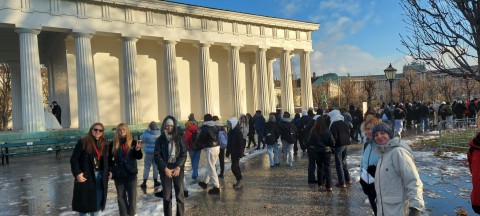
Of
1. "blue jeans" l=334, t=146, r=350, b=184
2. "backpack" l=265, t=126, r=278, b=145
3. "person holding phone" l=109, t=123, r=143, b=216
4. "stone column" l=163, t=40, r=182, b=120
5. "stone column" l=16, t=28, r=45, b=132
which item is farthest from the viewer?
"stone column" l=163, t=40, r=182, b=120

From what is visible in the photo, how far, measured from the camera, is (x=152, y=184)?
9844 mm

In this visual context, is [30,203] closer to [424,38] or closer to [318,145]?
[318,145]

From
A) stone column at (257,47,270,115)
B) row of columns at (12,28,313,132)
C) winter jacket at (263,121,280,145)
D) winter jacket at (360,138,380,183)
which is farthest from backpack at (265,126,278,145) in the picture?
stone column at (257,47,270,115)

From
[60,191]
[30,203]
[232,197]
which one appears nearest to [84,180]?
[232,197]

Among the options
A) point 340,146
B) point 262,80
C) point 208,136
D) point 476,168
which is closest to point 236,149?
point 208,136

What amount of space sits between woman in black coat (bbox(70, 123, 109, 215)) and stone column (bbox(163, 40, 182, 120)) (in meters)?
22.3

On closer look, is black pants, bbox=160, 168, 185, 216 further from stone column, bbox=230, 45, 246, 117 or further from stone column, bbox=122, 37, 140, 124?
stone column, bbox=230, 45, 246, 117

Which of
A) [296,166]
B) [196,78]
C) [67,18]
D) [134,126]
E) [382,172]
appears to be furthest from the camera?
[196,78]

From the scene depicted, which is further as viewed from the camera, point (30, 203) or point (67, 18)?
point (67, 18)

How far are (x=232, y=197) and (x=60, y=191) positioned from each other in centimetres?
463

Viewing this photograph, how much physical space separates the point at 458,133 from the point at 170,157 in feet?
41.2

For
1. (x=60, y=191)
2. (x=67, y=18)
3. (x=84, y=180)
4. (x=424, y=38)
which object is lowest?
(x=60, y=191)

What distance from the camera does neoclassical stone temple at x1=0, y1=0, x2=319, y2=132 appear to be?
22109 mm

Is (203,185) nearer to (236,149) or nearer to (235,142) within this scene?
(236,149)
